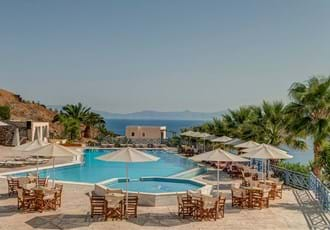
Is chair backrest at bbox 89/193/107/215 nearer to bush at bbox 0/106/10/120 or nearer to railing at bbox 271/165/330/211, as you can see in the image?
railing at bbox 271/165/330/211

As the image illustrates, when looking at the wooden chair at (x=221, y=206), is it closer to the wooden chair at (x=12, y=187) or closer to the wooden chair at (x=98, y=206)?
the wooden chair at (x=98, y=206)

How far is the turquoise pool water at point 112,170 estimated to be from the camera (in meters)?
22.6

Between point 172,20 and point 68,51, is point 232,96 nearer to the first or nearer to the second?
point 68,51

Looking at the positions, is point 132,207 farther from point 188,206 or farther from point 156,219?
point 188,206

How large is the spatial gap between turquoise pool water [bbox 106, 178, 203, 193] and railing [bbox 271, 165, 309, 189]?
4405mm

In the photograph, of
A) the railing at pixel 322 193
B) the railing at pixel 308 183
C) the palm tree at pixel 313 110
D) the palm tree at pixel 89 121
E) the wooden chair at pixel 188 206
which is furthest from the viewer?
the palm tree at pixel 89 121

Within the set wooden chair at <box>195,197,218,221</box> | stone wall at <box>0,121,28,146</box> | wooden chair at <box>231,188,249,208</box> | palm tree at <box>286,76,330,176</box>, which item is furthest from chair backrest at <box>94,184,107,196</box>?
stone wall at <box>0,121,28,146</box>

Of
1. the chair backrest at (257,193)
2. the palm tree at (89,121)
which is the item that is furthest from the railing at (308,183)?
the palm tree at (89,121)

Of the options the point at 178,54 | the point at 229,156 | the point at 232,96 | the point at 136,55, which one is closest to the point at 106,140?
the point at 136,55

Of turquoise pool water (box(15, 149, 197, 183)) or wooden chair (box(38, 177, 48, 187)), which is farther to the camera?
turquoise pool water (box(15, 149, 197, 183))

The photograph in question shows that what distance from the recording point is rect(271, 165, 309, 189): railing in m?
16.9

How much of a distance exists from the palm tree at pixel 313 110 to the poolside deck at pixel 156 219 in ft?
13.1

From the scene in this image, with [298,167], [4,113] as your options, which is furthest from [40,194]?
[4,113]

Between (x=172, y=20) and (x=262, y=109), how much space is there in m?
9.47
